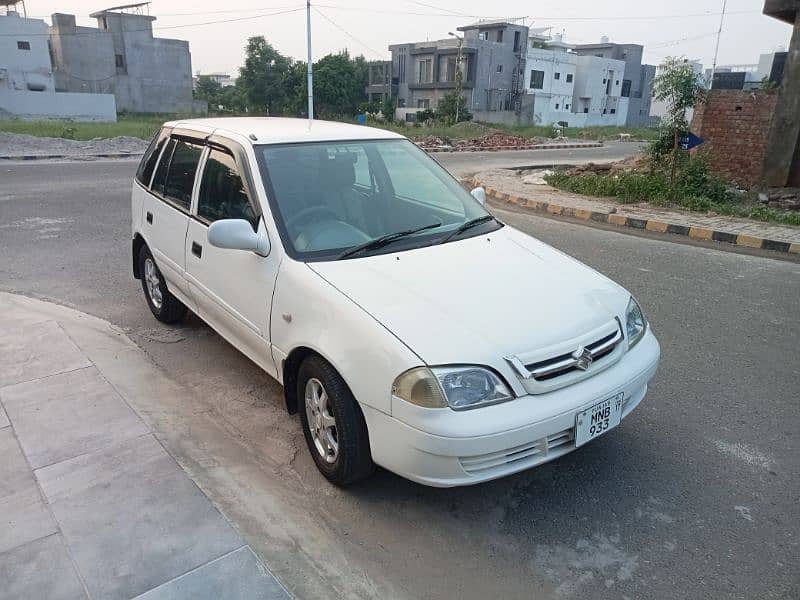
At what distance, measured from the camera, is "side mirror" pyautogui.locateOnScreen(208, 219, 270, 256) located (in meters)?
3.09

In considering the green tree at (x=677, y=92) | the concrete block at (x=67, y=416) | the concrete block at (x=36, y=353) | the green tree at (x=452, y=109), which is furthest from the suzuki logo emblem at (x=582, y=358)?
the green tree at (x=452, y=109)

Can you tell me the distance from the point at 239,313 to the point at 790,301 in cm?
529

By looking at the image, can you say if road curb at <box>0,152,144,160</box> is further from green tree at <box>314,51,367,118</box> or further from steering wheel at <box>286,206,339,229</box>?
green tree at <box>314,51,367,118</box>

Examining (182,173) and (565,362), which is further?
(182,173)

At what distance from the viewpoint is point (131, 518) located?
255cm

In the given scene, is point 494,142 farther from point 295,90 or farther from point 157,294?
point 295,90

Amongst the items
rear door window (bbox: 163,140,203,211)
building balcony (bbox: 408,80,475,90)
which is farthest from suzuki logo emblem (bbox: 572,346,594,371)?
building balcony (bbox: 408,80,475,90)

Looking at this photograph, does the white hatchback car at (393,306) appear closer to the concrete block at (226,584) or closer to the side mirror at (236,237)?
the side mirror at (236,237)

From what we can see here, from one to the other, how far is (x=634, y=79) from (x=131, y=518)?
3239 inches

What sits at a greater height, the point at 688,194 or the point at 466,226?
the point at 466,226

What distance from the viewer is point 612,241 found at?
8.55m

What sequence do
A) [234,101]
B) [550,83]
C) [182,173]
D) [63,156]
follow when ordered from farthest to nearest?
1. [550,83]
2. [234,101]
3. [63,156]
4. [182,173]

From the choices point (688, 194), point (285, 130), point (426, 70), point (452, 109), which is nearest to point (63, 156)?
point (688, 194)

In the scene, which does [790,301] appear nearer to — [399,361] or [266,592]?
[399,361]
